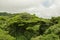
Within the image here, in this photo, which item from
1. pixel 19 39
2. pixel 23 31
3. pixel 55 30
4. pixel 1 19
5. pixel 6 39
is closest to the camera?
pixel 6 39

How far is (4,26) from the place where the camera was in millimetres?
25703

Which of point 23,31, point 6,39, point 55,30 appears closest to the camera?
point 6,39

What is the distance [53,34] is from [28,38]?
492 cm

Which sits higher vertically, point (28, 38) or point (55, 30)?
point (55, 30)

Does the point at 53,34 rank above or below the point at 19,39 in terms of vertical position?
above

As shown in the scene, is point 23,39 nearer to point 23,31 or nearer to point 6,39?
point 23,31

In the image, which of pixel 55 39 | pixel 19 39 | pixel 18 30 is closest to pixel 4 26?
pixel 18 30

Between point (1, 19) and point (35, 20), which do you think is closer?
point (35, 20)

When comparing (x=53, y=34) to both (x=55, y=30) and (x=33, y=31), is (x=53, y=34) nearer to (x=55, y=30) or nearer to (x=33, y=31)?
(x=55, y=30)

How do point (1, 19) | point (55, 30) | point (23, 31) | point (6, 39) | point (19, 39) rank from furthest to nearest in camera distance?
1. point (1, 19)
2. point (23, 31)
3. point (19, 39)
4. point (55, 30)
5. point (6, 39)

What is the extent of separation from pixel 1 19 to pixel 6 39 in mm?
11625

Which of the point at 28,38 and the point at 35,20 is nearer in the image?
the point at 28,38

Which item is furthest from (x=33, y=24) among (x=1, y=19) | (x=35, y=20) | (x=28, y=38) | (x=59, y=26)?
(x=1, y=19)

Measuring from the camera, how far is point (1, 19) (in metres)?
30.3
